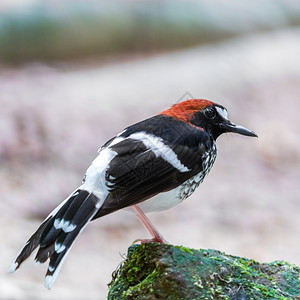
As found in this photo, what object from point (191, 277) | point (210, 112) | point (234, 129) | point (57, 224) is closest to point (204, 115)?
point (210, 112)

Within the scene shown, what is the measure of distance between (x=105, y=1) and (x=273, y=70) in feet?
16.3

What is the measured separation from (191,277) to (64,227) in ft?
2.42

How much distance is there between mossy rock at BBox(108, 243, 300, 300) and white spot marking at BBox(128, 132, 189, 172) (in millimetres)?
476

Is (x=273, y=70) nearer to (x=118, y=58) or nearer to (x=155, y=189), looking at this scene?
(x=118, y=58)

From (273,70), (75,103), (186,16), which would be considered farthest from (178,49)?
(75,103)

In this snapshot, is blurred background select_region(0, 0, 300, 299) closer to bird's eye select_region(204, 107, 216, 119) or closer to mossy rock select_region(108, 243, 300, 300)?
mossy rock select_region(108, 243, 300, 300)

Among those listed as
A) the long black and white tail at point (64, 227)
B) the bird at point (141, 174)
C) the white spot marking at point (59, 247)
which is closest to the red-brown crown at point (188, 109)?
the bird at point (141, 174)

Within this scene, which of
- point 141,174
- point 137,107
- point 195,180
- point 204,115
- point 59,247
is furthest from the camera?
point 137,107

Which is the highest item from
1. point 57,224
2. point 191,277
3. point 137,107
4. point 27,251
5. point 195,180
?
point 57,224

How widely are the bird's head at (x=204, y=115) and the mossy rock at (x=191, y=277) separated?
0.79 metres

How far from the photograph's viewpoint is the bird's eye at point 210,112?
382cm

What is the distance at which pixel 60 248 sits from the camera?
10.6ft

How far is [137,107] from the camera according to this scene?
12.0 m

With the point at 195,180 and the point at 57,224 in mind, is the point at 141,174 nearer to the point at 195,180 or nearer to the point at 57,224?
the point at 195,180
